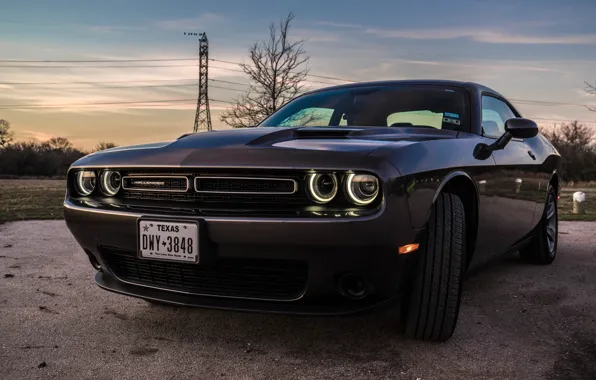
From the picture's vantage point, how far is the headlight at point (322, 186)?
89.4 inches

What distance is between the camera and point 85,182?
2.96 meters

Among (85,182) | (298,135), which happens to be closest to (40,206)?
(85,182)

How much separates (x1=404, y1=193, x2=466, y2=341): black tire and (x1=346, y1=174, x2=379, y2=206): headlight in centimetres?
39

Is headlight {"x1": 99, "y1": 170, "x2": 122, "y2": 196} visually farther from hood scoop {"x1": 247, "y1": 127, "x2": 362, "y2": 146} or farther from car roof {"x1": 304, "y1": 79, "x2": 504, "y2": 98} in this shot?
car roof {"x1": 304, "y1": 79, "x2": 504, "y2": 98}

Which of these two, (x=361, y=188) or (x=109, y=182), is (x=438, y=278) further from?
(x=109, y=182)

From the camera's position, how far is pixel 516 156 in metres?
3.77

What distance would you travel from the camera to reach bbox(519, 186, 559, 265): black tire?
4.69m

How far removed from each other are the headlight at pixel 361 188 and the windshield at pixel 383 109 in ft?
3.87

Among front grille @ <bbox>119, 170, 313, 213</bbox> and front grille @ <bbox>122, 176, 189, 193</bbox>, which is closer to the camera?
front grille @ <bbox>119, 170, 313, 213</bbox>

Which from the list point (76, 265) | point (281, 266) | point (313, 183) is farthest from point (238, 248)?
point (76, 265)

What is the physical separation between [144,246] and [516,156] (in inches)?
101

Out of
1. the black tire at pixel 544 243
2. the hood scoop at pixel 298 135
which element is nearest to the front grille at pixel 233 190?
the hood scoop at pixel 298 135

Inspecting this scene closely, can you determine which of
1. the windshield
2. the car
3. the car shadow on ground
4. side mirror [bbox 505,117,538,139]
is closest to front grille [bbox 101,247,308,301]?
the car

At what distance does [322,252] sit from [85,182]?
146 centimetres
